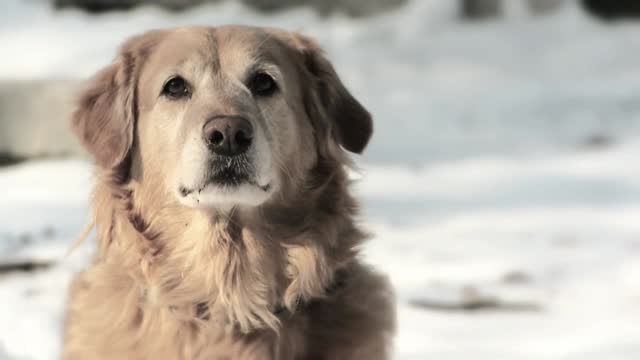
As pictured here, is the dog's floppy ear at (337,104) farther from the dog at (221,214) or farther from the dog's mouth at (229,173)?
the dog's mouth at (229,173)

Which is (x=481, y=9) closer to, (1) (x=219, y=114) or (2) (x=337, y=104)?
(2) (x=337, y=104)

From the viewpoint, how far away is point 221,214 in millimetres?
3465

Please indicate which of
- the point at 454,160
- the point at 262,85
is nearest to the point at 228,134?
the point at 262,85

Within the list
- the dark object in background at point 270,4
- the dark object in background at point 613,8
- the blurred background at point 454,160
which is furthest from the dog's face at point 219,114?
the dark object in background at point 613,8

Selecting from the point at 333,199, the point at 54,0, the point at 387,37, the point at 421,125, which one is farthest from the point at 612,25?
the point at 333,199

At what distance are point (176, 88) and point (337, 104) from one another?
1.72ft

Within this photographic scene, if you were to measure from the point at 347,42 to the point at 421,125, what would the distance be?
5.05 ft

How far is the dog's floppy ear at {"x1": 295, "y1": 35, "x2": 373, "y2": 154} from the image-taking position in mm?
3570

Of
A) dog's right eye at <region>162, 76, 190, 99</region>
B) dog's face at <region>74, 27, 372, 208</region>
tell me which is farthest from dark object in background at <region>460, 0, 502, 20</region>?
dog's right eye at <region>162, 76, 190, 99</region>

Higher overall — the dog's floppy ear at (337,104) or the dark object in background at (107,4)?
the dark object in background at (107,4)

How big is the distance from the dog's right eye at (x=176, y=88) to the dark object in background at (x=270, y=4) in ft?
24.3

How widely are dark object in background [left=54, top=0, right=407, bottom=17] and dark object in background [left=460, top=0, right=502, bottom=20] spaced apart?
3.40 ft

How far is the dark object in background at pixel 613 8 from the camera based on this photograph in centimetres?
1200

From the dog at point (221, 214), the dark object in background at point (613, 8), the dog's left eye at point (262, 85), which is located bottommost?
the dog at point (221, 214)
